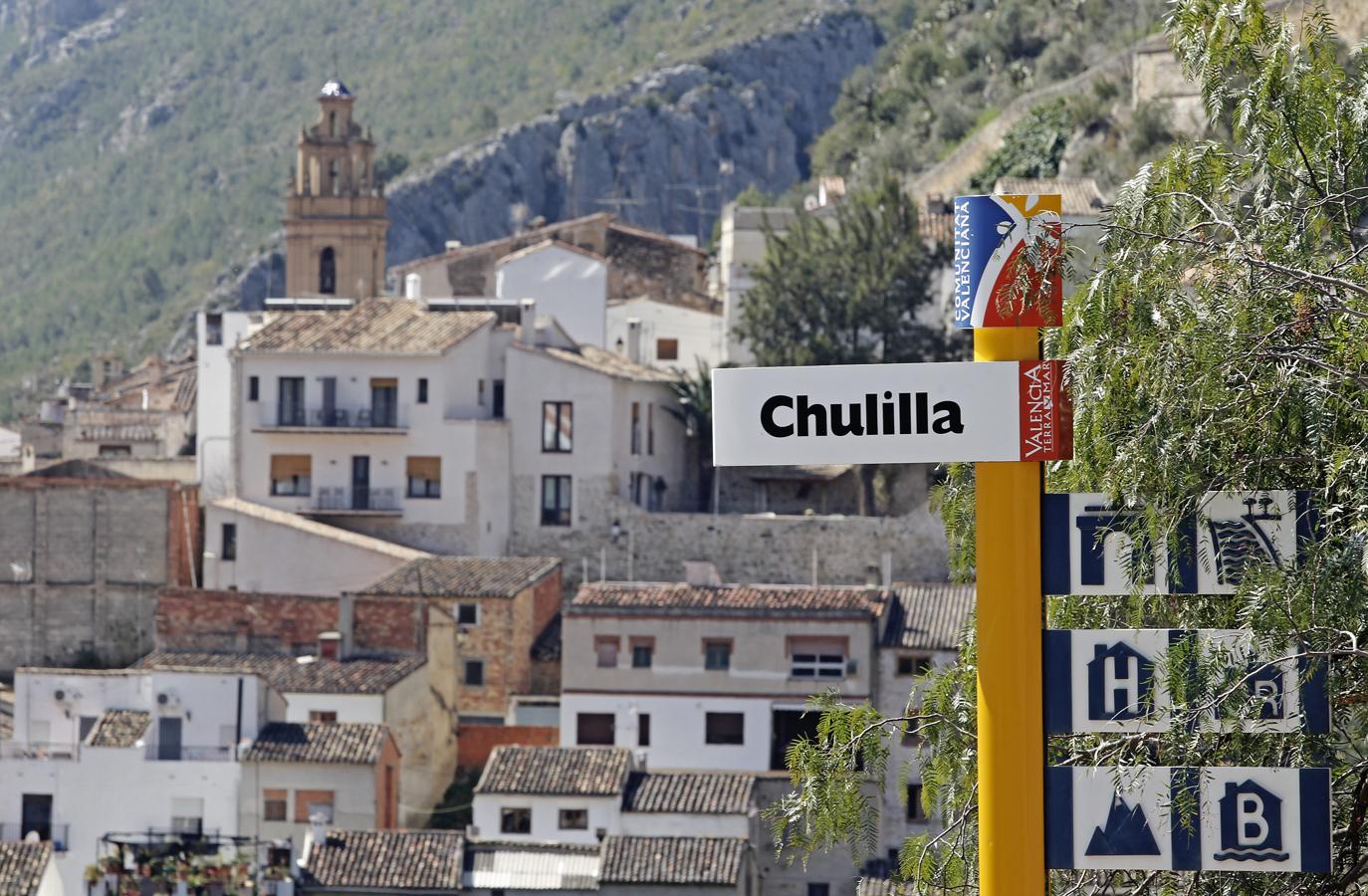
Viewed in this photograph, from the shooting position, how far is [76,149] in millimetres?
112375

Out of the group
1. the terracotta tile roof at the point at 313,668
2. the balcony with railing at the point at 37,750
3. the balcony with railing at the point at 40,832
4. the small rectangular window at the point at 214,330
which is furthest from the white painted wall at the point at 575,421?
the balcony with railing at the point at 40,832

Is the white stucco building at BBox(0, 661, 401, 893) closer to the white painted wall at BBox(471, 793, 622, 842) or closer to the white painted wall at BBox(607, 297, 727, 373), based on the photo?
the white painted wall at BBox(471, 793, 622, 842)

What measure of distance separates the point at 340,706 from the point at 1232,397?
29855 millimetres

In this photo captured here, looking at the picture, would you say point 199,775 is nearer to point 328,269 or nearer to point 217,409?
point 217,409

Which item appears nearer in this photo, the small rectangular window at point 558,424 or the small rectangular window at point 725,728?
the small rectangular window at point 725,728

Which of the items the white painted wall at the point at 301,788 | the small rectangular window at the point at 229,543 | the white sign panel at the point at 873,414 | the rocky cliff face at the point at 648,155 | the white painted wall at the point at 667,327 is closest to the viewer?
the white sign panel at the point at 873,414

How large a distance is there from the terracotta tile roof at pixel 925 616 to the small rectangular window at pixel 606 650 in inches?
163

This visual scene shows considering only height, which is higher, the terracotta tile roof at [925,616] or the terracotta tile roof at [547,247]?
the terracotta tile roof at [547,247]

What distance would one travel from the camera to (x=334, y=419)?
45875 mm

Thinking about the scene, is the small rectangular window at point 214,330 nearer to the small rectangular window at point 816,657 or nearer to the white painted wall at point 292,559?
the white painted wall at point 292,559

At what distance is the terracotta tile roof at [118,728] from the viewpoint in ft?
123

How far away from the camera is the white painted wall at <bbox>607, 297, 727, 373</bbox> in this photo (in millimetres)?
55375

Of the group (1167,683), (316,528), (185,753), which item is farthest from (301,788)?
(1167,683)

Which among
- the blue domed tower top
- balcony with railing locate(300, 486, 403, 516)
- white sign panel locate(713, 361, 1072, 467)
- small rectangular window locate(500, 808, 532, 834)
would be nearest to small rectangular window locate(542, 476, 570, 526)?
balcony with railing locate(300, 486, 403, 516)
